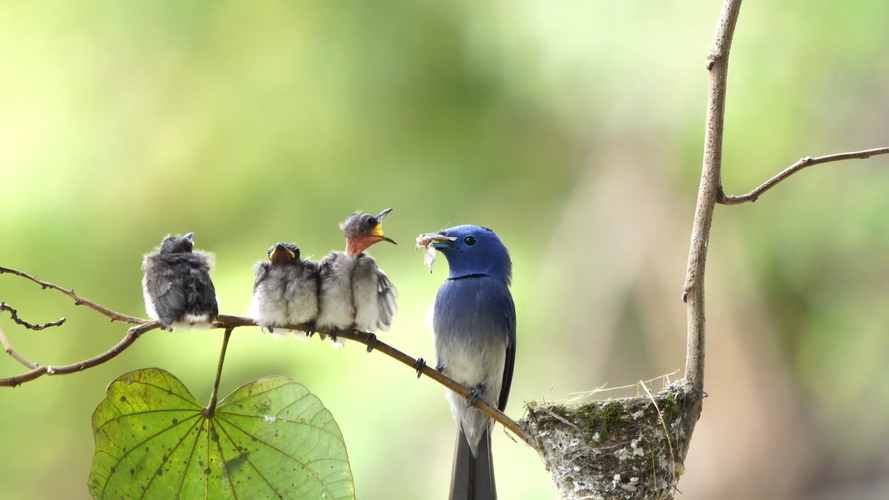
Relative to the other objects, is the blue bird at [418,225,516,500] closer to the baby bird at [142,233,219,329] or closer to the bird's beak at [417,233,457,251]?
the bird's beak at [417,233,457,251]

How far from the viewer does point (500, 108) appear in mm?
6520

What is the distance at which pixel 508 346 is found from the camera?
2.79m

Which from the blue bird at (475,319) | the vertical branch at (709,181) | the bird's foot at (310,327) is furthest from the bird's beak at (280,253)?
the vertical branch at (709,181)

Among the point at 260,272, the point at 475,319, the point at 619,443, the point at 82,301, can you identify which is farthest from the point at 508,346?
the point at 82,301

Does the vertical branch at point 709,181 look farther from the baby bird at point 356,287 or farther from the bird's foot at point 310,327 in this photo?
the bird's foot at point 310,327

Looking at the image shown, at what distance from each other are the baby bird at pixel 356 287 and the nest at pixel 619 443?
1.57ft

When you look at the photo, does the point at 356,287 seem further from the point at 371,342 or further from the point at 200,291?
the point at 200,291

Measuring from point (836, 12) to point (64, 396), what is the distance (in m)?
4.61

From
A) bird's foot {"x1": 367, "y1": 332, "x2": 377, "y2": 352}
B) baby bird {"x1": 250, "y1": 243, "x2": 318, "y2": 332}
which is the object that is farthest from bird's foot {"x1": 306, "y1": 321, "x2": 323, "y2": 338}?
bird's foot {"x1": 367, "y1": 332, "x2": 377, "y2": 352}

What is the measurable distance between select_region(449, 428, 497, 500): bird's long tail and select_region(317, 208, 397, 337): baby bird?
796mm

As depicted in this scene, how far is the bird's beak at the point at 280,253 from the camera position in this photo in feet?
6.73

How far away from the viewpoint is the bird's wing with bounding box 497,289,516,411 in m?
2.75

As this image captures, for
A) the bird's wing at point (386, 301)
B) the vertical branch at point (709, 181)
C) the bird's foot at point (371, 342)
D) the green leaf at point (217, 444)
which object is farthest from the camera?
the bird's wing at point (386, 301)

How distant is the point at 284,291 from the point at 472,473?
1092 millimetres
